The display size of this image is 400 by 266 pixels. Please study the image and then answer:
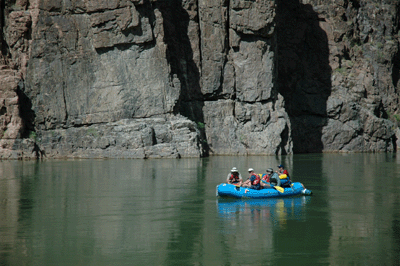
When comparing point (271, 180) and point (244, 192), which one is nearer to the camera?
point (244, 192)

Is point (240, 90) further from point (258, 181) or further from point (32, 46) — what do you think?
point (258, 181)

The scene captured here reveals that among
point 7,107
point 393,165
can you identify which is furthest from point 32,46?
point 393,165

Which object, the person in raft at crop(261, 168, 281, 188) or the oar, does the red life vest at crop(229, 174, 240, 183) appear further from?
the oar

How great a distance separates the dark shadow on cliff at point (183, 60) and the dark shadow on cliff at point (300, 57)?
41.1 feet

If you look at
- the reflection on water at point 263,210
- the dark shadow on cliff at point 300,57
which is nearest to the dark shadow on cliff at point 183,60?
the dark shadow on cliff at point 300,57

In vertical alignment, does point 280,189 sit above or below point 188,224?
above

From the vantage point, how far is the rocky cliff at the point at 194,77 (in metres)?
51.9

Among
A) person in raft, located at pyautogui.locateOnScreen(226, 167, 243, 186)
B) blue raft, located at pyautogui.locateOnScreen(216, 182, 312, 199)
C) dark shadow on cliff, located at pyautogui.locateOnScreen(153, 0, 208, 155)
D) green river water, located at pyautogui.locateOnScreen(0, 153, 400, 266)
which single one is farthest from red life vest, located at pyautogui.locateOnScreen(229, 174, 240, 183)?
dark shadow on cliff, located at pyautogui.locateOnScreen(153, 0, 208, 155)

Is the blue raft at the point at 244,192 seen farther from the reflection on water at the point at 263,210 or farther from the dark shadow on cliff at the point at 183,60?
the dark shadow on cliff at the point at 183,60

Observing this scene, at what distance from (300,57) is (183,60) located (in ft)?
54.7

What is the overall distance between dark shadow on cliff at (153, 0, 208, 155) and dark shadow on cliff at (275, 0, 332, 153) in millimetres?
12520

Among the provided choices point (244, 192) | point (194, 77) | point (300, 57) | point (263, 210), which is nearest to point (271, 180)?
point (244, 192)

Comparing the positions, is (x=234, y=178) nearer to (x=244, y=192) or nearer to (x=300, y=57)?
(x=244, y=192)

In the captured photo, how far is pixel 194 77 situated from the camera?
60.4 m
